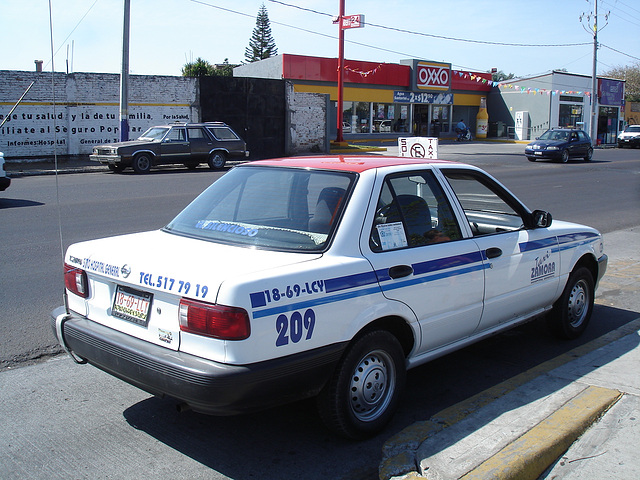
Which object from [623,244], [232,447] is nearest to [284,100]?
[623,244]

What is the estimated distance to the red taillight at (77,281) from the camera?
3.85 metres

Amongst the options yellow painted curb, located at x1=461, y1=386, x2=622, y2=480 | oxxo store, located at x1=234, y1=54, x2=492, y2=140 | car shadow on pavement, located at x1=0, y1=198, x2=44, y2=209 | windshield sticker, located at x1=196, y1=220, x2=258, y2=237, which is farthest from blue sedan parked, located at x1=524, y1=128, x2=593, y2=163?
windshield sticker, located at x1=196, y1=220, x2=258, y2=237

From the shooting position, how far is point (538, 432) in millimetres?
3576

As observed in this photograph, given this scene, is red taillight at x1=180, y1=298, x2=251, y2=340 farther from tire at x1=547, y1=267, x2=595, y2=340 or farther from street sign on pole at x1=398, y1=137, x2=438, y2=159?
street sign on pole at x1=398, y1=137, x2=438, y2=159

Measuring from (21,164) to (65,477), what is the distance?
Answer: 22.8 meters

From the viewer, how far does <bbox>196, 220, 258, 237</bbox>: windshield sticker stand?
386cm

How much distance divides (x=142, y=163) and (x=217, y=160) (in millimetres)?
2969

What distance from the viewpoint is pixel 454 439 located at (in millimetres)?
3518

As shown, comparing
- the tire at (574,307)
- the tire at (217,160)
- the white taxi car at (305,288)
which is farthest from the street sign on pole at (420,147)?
the tire at (217,160)

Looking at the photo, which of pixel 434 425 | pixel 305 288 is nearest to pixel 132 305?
pixel 305 288

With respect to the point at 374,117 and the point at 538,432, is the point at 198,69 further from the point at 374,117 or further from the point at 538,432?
the point at 538,432

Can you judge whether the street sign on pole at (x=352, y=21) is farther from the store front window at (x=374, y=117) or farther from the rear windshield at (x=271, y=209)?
the rear windshield at (x=271, y=209)

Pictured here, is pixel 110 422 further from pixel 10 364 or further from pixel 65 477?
pixel 10 364

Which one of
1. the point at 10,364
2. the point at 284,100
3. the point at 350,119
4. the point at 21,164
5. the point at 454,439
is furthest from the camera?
the point at 350,119
